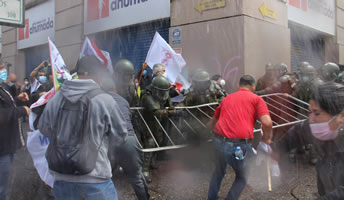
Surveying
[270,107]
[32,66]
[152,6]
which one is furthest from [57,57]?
[32,66]

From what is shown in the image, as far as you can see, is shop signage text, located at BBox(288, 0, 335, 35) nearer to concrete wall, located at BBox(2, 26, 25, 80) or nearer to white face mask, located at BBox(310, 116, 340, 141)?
white face mask, located at BBox(310, 116, 340, 141)

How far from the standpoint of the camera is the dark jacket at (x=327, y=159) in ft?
6.28

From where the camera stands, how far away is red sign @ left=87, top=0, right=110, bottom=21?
436 inches

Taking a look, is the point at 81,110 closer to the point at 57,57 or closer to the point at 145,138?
the point at 57,57

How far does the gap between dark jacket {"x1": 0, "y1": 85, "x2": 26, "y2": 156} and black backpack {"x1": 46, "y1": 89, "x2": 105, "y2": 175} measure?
123cm

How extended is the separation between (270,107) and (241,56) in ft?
6.87

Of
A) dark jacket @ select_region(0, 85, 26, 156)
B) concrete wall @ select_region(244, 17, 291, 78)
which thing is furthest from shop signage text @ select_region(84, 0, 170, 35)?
dark jacket @ select_region(0, 85, 26, 156)

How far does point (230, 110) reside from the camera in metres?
3.37

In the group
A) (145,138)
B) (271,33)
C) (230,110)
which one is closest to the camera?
(230,110)

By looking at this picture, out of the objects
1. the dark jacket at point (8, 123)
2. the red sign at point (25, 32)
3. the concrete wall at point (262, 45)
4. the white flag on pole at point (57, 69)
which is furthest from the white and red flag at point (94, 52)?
the red sign at point (25, 32)

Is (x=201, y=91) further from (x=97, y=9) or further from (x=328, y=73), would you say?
(x=97, y=9)

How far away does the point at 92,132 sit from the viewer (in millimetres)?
2049

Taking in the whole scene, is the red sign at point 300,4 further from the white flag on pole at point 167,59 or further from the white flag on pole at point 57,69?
the white flag on pole at point 57,69

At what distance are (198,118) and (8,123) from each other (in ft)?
9.71
